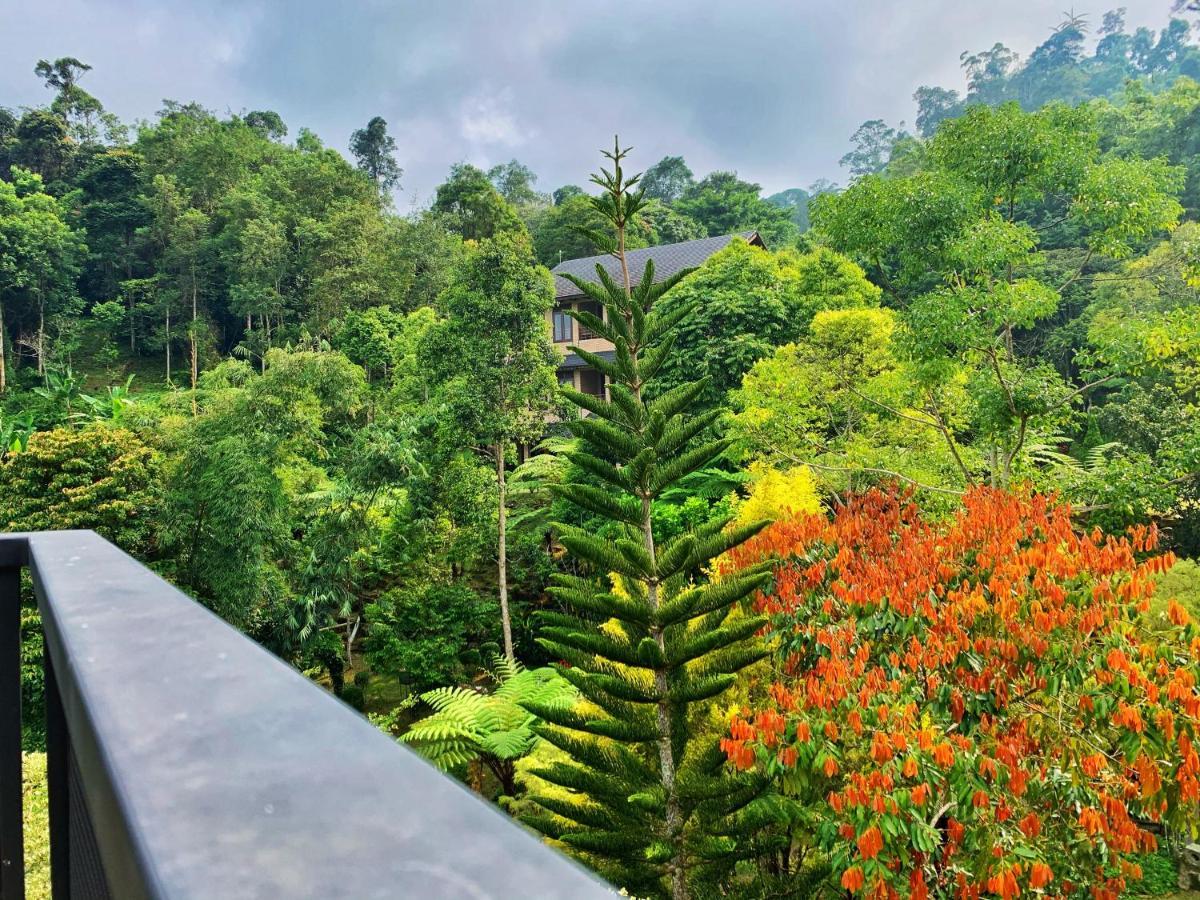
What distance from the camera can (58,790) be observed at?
0.83 meters

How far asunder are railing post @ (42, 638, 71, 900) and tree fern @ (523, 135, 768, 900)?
3526mm

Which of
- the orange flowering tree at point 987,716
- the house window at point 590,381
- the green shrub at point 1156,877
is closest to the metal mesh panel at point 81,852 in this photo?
the orange flowering tree at point 987,716

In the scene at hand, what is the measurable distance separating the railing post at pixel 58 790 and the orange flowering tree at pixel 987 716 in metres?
2.78

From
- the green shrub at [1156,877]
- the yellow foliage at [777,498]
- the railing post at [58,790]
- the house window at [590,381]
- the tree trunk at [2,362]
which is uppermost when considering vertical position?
the tree trunk at [2,362]

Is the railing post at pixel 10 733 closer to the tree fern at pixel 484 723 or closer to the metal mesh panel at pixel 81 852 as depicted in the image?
the metal mesh panel at pixel 81 852

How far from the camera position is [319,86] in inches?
4269

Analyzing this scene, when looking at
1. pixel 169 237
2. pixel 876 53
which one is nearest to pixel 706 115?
pixel 876 53

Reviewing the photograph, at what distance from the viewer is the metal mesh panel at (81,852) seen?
49cm

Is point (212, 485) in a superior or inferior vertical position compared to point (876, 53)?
inferior

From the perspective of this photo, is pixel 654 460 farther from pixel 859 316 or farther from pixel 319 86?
pixel 319 86

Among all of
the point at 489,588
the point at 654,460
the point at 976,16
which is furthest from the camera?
the point at 976,16

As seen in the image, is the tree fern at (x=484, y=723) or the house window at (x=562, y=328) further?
the house window at (x=562, y=328)

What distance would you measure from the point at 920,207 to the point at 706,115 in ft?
430

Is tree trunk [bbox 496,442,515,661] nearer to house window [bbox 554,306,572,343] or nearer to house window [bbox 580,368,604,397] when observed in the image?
house window [bbox 580,368,604,397]
